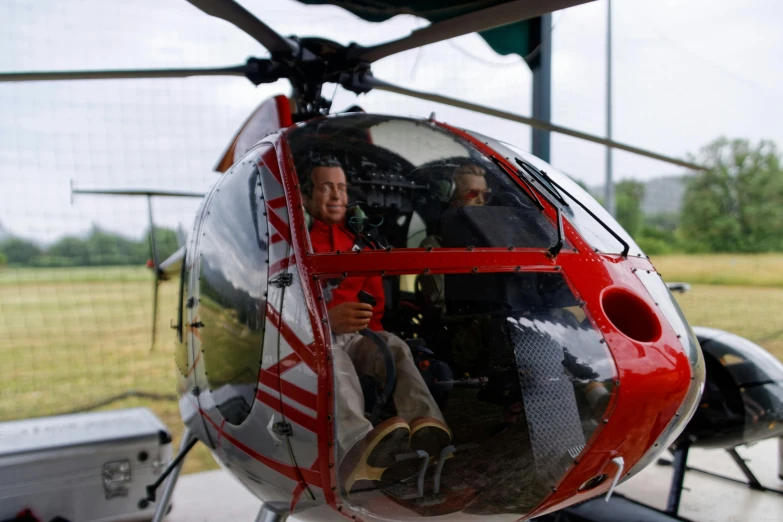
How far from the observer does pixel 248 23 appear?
229 centimetres

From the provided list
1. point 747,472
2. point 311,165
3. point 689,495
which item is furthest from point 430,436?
point 747,472

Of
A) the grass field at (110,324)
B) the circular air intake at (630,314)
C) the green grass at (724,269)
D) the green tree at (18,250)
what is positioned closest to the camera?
the circular air intake at (630,314)

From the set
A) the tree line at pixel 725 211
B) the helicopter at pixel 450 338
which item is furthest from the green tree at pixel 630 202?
the helicopter at pixel 450 338

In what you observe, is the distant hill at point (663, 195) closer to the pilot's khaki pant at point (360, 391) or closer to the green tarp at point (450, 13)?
the green tarp at point (450, 13)

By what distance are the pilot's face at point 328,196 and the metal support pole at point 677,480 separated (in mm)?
2251

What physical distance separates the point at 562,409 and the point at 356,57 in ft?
5.90

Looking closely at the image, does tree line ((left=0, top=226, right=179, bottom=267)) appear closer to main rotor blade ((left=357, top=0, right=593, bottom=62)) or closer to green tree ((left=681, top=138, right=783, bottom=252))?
main rotor blade ((left=357, top=0, right=593, bottom=62))

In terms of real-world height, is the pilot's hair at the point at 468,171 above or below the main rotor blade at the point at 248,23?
below

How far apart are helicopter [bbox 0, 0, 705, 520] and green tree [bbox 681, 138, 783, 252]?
11.0m

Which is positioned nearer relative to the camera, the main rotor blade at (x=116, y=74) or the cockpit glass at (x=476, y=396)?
the cockpit glass at (x=476, y=396)

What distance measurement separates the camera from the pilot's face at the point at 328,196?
1.77m

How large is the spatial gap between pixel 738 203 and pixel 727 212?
25 cm

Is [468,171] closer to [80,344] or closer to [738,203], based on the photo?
[80,344]

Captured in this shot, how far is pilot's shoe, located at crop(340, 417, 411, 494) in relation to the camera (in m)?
1.46
